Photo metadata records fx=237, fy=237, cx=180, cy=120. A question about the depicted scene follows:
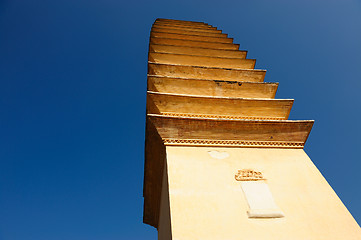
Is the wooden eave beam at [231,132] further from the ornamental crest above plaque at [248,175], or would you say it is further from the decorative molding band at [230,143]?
the ornamental crest above plaque at [248,175]

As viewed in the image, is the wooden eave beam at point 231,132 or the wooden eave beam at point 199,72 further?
the wooden eave beam at point 199,72

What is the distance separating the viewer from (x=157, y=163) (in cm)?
480

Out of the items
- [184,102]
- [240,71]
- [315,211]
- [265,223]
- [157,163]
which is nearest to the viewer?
[265,223]

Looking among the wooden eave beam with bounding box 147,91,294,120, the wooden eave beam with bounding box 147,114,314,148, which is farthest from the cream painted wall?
the wooden eave beam with bounding box 147,91,294,120

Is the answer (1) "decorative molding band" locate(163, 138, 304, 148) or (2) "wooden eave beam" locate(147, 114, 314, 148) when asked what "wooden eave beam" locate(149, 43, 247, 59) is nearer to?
(2) "wooden eave beam" locate(147, 114, 314, 148)

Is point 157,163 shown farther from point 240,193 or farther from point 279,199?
point 279,199

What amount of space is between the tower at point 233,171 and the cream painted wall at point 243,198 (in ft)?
0.04

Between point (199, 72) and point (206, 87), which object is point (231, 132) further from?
point (199, 72)

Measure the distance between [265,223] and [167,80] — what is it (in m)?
4.12

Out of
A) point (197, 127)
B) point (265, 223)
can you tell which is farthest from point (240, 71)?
point (265, 223)

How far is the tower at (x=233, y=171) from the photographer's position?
10.0 feet

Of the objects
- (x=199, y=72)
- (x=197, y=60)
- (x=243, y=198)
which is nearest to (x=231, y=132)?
(x=243, y=198)

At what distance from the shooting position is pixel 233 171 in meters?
3.79

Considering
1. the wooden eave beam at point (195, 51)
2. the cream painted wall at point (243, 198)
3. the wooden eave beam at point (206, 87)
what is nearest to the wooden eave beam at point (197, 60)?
the wooden eave beam at point (195, 51)
